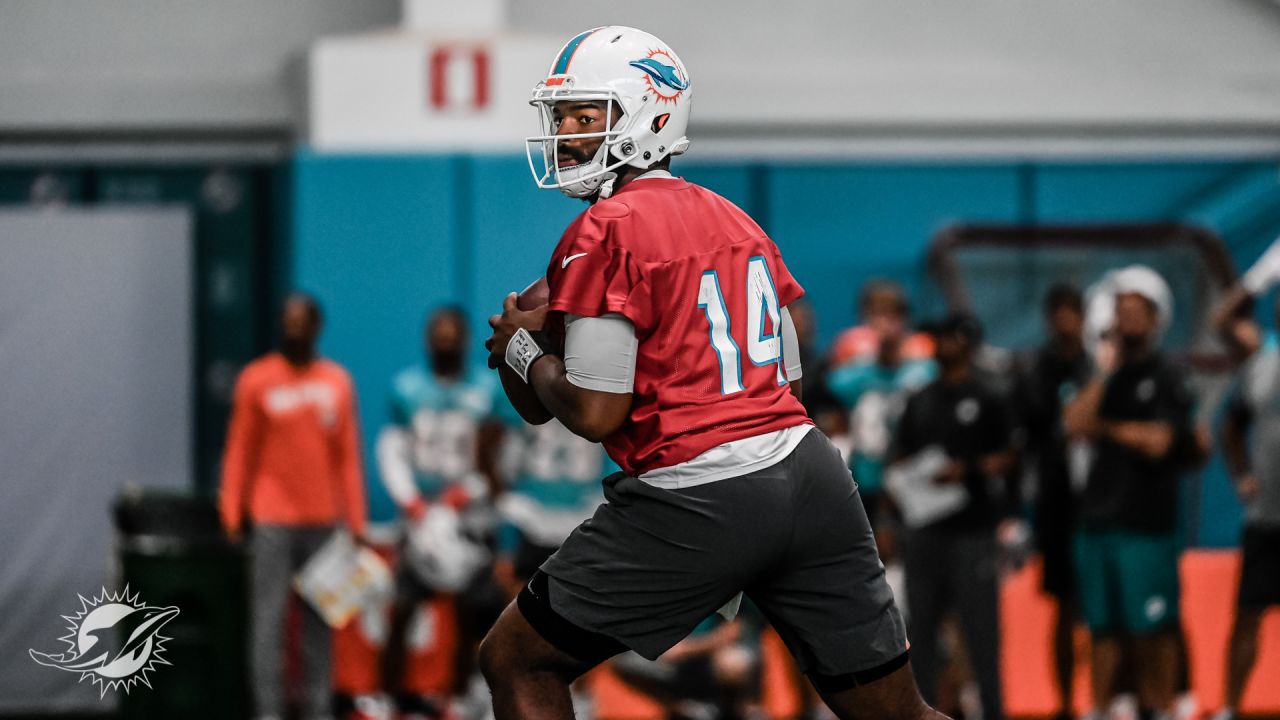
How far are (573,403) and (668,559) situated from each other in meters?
0.33

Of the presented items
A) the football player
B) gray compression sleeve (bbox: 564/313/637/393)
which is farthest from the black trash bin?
gray compression sleeve (bbox: 564/313/637/393)

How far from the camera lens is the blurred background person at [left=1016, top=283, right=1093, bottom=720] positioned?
708 cm

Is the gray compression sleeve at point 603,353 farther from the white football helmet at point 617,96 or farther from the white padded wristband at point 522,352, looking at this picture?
the white football helmet at point 617,96

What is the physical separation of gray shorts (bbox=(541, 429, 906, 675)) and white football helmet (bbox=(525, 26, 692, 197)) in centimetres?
61

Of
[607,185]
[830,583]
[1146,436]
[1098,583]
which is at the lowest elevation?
[1098,583]

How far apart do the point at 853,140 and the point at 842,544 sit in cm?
750

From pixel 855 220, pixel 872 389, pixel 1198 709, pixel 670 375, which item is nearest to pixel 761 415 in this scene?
pixel 670 375

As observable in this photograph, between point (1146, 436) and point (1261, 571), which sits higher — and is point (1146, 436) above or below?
above

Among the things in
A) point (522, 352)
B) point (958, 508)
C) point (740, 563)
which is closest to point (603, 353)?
point (522, 352)

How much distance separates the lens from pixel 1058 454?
708 centimetres

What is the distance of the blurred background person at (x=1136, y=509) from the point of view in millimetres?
6422

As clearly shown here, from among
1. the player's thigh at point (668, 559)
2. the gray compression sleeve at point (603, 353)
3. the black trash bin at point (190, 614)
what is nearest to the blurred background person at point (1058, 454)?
the black trash bin at point (190, 614)

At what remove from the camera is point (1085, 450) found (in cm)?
673

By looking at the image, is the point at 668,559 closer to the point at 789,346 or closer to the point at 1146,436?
the point at 789,346
